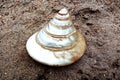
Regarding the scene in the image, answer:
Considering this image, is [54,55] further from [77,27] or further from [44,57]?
[77,27]

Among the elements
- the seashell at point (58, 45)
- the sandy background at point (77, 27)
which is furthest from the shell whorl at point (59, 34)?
the sandy background at point (77, 27)

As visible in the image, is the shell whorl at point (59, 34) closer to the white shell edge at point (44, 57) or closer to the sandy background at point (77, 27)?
the white shell edge at point (44, 57)

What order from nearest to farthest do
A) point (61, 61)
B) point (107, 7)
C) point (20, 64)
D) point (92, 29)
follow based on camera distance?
point (61, 61)
point (20, 64)
point (92, 29)
point (107, 7)

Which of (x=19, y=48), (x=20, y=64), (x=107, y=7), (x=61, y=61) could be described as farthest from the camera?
(x=107, y=7)

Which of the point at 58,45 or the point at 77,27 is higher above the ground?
the point at 58,45

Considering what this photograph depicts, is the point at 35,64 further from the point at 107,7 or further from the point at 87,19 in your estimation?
the point at 107,7

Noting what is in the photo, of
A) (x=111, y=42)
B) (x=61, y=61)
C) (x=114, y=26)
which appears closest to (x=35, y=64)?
(x=61, y=61)

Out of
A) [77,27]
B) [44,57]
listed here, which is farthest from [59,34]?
[77,27]
